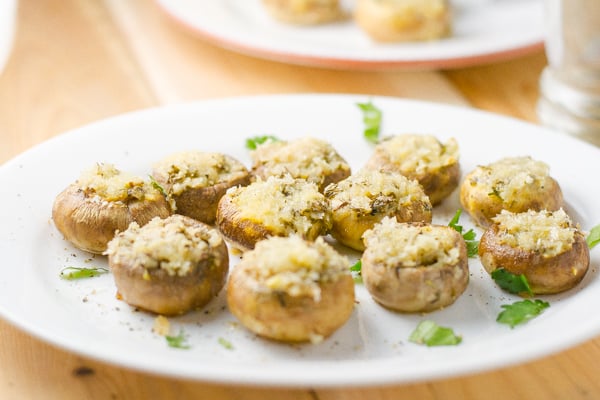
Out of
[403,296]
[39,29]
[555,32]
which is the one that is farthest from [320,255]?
[39,29]

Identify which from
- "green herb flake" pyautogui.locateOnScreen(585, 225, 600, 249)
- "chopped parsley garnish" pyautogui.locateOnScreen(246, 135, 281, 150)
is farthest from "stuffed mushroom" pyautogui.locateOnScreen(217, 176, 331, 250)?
"green herb flake" pyautogui.locateOnScreen(585, 225, 600, 249)

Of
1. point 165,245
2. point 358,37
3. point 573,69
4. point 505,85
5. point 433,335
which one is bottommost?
point 505,85

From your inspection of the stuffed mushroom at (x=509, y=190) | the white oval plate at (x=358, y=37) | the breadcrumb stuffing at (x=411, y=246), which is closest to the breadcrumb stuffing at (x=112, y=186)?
the breadcrumb stuffing at (x=411, y=246)

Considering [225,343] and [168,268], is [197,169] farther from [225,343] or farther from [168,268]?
[225,343]

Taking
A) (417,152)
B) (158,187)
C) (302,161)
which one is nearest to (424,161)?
(417,152)

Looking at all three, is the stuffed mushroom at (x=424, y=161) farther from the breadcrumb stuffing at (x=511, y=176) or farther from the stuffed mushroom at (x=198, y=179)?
the stuffed mushroom at (x=198, y=179)

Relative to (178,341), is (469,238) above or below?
below

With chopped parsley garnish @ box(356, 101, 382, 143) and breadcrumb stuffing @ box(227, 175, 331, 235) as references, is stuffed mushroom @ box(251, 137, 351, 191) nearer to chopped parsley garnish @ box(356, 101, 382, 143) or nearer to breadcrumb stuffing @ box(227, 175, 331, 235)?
breadcrumb stuffing @ box(227, 175, 331, 235)

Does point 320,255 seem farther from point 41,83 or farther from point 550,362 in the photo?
point 41,83
